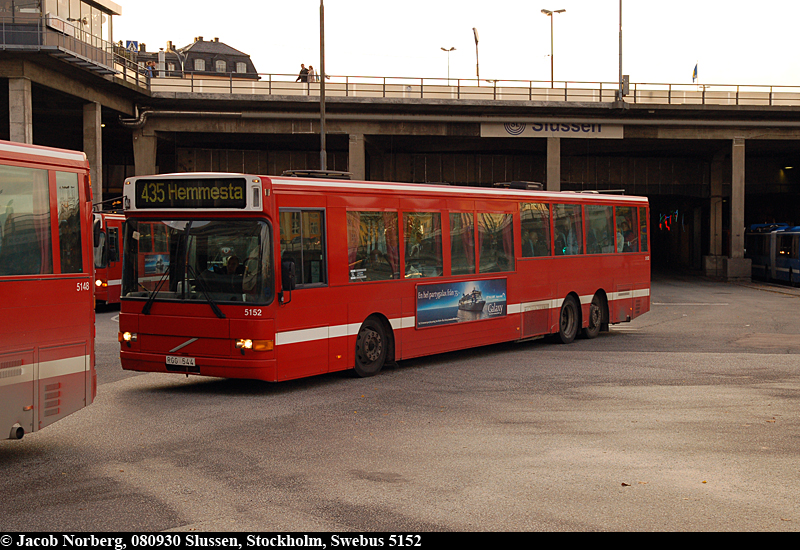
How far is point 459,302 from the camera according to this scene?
47.0 ft

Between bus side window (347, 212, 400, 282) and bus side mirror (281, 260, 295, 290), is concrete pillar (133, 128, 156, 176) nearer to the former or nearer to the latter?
bus side window (347, 212, 400, 282)

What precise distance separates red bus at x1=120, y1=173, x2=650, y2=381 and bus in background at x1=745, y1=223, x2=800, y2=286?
28420mm

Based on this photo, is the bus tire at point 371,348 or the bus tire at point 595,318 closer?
the bus tire at point 371,348

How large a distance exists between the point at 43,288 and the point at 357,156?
35099 millimetres

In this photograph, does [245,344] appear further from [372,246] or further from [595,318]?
[595,318]

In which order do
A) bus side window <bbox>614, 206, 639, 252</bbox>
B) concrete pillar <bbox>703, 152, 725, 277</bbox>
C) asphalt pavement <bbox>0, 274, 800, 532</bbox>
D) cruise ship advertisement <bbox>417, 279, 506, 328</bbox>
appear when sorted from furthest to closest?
concrete pillar <bbox>703, 152, 725, 277</bbox>
bus side window <bbox>614, 206, 639, 252</bbox>
cruise ship advertisement <bbox>417, 279, 506, 328</bbox>
asphalt pavement <bbox>0, 274, 800, 532</bbox>

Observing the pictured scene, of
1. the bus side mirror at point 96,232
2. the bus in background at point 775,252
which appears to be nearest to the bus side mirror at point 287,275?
the bus side mirror at point 96,232

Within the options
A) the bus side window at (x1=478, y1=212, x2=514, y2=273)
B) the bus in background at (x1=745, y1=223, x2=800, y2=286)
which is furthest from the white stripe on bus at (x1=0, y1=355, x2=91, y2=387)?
the bus in background at (x1=745, y1=223, x2=800, y2=286)

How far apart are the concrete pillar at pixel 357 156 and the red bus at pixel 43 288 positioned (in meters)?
33.8

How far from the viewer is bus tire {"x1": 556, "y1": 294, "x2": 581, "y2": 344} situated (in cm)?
1719

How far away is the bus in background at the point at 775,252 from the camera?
40188 mm

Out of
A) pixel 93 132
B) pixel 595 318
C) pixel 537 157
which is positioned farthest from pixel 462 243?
pixel 537 157

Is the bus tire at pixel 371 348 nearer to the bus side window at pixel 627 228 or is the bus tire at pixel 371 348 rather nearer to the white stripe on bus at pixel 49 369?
the white stripe on bus at pixel 49 369

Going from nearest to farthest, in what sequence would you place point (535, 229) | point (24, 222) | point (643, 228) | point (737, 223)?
point (24, 222) < point (535, 229) < point (643, 228) < point (737, 223)
